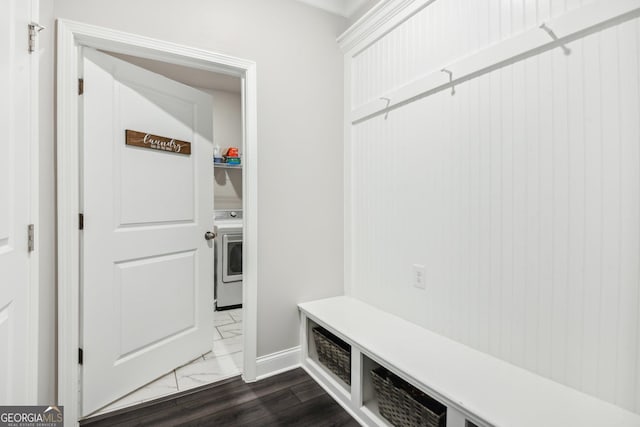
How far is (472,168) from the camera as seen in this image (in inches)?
61.0

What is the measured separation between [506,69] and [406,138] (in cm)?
62

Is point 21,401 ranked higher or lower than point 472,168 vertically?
lower

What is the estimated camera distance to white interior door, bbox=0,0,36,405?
3.24 feet

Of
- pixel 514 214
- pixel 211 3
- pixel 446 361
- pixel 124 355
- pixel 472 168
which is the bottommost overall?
pixel 124 355

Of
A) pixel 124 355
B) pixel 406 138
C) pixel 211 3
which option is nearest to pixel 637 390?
pixel 406 138

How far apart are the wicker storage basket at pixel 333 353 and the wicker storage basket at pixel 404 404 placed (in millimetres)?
233

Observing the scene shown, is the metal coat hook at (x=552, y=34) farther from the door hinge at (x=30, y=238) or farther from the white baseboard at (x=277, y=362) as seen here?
the white baseboard at (x=277, y=362)

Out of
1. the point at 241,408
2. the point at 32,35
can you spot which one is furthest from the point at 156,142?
the point at 241,408

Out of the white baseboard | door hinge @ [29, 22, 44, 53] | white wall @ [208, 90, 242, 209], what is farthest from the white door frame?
white wall @ [208, 90, 242, 209]

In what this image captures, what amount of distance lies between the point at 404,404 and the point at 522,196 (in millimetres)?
1082

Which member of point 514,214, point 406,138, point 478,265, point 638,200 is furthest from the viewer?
point 406,138

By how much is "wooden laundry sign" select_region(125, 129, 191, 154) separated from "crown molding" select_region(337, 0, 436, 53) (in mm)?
1398

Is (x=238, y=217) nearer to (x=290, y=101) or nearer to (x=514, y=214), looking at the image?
(x=290, y=101)

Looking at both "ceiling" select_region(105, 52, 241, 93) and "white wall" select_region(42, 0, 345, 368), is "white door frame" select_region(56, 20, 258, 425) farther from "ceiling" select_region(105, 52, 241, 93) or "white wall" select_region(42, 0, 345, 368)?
"ceiling" select_region(105, 52, 241, 93)
